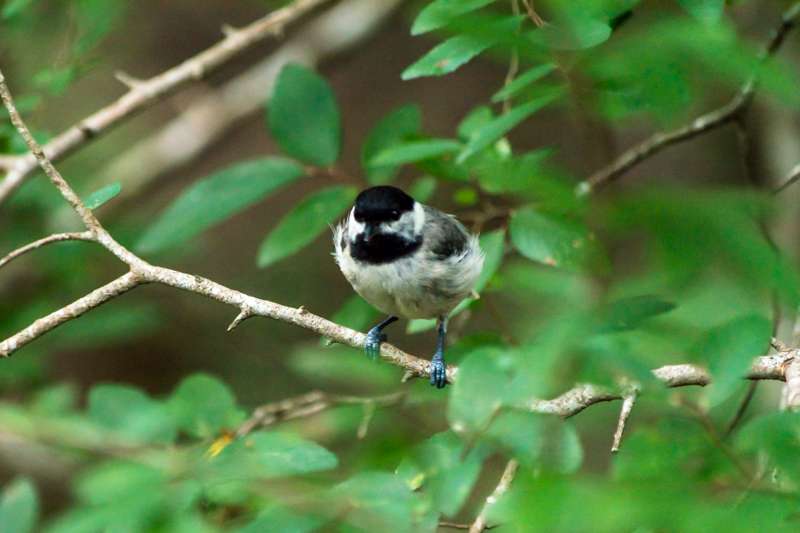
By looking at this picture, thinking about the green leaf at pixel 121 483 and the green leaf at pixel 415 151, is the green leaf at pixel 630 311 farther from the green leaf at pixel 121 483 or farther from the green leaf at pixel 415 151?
the green leaf at pixel 415 151

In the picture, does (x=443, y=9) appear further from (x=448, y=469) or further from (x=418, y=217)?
(x=418, y=217)

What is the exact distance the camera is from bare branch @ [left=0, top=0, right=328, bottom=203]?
3.65 meters

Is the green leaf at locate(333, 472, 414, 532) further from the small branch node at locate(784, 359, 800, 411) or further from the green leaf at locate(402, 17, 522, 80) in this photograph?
the small branch node at locate(784, 359, 800, 411)

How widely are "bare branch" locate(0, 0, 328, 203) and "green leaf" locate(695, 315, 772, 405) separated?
2.67m

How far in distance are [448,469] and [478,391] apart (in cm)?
11

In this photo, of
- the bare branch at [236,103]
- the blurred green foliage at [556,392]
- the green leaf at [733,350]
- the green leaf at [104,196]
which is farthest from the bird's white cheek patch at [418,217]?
the green leaf at [733,350]

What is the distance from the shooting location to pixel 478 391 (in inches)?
44.3

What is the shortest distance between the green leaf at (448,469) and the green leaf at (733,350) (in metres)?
0.35

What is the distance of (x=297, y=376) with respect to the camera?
6047 mm

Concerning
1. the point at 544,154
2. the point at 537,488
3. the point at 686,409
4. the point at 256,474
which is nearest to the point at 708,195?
the point at 537,488

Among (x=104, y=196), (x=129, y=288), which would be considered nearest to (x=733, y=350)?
(x=104, y=196)

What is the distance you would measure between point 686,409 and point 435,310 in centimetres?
170

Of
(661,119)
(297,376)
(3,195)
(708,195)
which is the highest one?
(708,195)

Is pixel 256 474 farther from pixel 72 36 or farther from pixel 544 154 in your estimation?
pixel 72 36
